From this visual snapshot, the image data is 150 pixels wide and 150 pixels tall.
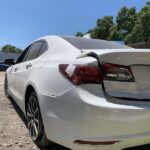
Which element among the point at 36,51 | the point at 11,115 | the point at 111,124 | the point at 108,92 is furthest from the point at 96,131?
the point at 11,115

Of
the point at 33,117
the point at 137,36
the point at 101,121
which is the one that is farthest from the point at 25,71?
the point at 137,36

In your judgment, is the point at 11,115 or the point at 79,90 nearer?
the point at 79,90

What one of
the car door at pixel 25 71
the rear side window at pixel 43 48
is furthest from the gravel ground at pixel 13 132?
the rear side window at pixel 43 48

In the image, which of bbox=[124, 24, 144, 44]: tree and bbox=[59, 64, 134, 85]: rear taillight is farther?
bbox=[124, 24, 144, 44]: tree

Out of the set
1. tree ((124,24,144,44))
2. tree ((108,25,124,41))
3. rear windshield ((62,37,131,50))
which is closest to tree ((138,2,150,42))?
tree ((124,24,144,44))

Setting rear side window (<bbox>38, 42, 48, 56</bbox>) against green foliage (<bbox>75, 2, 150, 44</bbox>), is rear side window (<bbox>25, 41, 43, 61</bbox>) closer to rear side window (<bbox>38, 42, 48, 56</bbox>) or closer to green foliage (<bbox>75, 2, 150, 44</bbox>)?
rear side window (<bbox>38, 42, 48, 56</bbox>)

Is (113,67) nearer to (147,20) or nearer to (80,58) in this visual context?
(80,58)

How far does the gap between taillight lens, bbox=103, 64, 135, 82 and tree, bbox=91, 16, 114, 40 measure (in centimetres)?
6162

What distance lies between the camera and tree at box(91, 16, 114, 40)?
65.8 metres

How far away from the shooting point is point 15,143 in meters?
4.93

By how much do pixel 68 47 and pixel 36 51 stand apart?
1.21 m

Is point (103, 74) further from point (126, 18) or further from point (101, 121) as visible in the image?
point (126, 18)

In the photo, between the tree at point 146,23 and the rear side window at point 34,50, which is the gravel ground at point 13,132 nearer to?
the rear side window at point 34,50

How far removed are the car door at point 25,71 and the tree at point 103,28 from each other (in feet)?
194
